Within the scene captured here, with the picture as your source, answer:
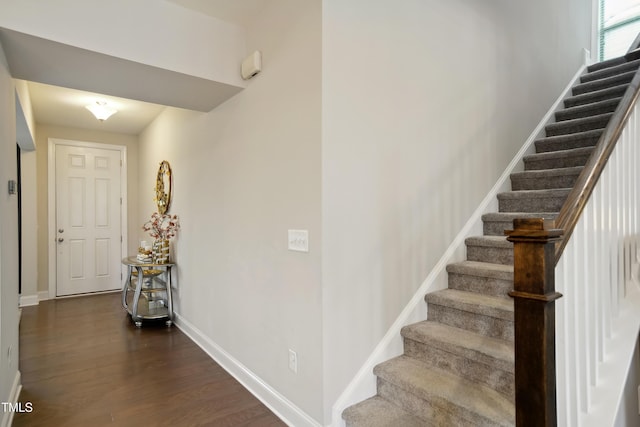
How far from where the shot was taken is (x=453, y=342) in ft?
6.54

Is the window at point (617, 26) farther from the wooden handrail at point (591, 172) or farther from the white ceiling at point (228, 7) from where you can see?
the white ceiling at point (228, 7)

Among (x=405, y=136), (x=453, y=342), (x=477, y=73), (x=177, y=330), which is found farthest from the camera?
(x=177, y=330)

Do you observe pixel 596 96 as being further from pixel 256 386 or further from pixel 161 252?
pixel 161 252

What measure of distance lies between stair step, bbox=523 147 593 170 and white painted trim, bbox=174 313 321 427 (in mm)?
2953

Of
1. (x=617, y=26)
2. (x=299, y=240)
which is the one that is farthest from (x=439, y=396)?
(x=617, y=26)

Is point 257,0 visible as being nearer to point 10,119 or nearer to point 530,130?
point 10,119

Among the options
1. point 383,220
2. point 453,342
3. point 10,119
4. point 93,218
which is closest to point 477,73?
point 383,220

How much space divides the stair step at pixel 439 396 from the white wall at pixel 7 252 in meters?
2.16

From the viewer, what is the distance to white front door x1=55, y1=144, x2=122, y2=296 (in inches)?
209

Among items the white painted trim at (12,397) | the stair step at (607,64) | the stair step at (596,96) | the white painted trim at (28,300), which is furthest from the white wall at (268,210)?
the stair step at (607,64)

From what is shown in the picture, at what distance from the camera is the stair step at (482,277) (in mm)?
2229

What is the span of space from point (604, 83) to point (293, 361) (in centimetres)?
452

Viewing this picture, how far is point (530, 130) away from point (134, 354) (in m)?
4.36

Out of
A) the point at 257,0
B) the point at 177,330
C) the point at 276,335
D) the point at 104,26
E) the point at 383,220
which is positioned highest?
the point at 257,0
